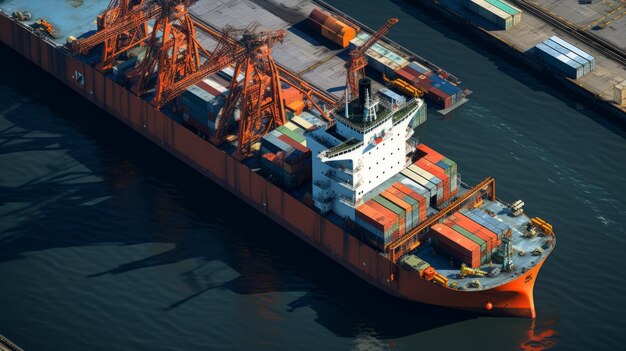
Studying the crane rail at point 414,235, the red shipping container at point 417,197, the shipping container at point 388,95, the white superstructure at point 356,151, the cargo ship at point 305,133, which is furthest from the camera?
the shipping container at point 388,95

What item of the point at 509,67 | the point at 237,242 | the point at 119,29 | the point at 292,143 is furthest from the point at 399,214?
the point at 119,29

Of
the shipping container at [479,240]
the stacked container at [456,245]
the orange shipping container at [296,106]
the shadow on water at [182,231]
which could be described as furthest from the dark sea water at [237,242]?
the orange shipping container at [296,106]

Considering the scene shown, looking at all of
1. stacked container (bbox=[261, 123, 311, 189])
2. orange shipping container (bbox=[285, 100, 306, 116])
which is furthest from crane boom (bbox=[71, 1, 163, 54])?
stacked container (bbox=[261, 123, 311, 189])

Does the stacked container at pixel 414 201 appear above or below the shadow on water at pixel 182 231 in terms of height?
above

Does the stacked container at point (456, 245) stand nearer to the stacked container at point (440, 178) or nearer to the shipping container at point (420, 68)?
the stacked container at point (440, 178)

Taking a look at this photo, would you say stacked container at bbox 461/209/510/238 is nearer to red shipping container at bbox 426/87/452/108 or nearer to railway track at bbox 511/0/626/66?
red shipping container at bbox 426/87/452/108

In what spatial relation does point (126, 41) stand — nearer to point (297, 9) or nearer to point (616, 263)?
point (297, 9)

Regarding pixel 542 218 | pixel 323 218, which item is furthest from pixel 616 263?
pixel 323 218

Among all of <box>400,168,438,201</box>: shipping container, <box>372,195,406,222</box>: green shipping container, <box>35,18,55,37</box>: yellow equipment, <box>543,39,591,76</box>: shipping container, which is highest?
<box>543,39,591,76</box>: shipping container
